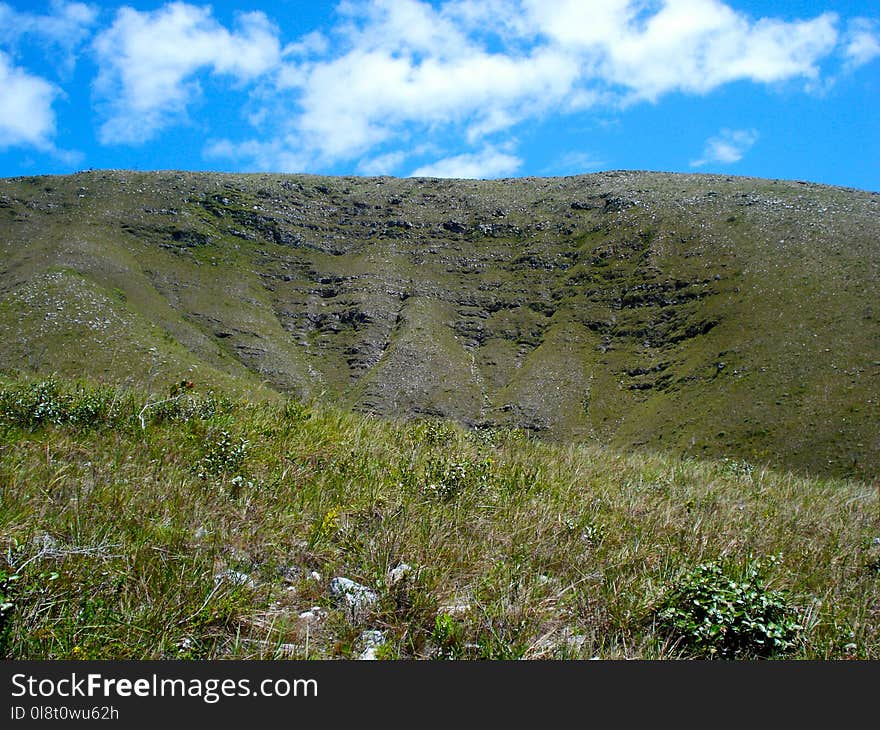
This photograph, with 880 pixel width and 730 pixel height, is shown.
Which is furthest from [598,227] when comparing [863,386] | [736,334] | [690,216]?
[863,386]

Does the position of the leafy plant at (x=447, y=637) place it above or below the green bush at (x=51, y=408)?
below

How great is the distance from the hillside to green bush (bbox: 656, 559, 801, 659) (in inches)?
2300

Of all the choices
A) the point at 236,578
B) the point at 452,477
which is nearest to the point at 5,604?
the point at 236,578

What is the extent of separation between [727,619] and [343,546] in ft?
7.95

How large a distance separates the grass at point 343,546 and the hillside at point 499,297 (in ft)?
181

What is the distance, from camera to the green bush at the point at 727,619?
3.10m

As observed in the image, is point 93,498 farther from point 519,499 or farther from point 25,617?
point 519,499

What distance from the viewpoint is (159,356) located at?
Answer: 2734 inches

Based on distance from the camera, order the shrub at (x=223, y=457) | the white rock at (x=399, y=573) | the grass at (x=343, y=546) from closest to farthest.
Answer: the grass at (x=343, y=546), the white rock at (x=399, y=573), the shrub at (x=223, y=457)

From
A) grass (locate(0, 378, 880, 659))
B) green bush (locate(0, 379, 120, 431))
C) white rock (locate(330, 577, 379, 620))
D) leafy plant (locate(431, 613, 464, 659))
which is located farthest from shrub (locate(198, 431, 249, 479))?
leafy plant (locate(431, 613, 464, 659))

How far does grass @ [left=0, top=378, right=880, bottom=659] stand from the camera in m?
2.91

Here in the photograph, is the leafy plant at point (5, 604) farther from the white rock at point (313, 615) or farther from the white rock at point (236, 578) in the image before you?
the white rock at point (313, 615)

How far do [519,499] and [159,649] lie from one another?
320 cm

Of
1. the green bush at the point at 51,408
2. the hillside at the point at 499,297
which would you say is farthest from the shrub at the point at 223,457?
the hillside at the point at 499,297
